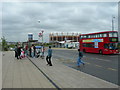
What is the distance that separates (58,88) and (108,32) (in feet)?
74.6

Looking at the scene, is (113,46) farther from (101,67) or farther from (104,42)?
(101,67)

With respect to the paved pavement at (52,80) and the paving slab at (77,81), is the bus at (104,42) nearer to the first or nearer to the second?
the paved pavement at (52,80)

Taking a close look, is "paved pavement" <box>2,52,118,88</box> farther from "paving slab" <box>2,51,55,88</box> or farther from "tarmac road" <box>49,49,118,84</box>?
"tarmac road" <box>49,49,118,84</box>

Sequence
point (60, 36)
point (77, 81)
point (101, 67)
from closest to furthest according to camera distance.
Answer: point (77, 81)
point (101, 67)
point (60, 36)

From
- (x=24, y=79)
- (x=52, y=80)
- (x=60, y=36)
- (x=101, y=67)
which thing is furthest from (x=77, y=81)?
(x=60, y=36)

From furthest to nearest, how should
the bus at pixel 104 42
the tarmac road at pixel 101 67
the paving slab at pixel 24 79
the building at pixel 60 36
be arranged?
the building at pixel 60 36 < the bus at pixel 104 42 < the tarmac road at pixel 101 67 < the paving slab at pixel 24 79

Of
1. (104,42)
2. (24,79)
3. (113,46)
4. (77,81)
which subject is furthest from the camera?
(104,42)

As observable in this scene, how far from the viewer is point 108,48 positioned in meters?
27.8

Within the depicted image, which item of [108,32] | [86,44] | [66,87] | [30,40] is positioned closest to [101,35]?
[108,32]

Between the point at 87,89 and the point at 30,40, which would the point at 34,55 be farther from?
the point at 87,89

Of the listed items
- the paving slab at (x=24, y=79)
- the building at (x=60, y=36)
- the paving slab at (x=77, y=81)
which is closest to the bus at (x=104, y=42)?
the paving slab at (x=24, y=79)

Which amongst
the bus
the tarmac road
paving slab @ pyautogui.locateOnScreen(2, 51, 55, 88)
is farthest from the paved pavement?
the bus

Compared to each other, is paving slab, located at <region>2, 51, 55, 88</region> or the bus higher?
the bus

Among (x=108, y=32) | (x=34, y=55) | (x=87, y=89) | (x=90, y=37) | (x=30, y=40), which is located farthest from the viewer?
(x=90, y=37)
